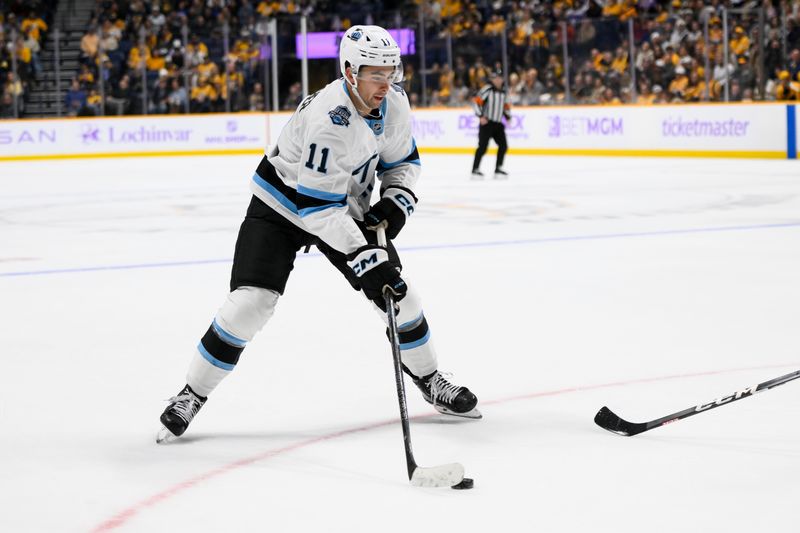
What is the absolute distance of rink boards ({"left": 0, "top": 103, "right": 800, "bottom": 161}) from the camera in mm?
15508

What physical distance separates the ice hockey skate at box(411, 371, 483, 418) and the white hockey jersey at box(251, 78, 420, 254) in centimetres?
55

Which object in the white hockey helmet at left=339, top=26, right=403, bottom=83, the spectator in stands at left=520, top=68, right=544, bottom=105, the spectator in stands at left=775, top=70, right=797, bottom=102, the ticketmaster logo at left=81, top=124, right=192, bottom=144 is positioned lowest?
the white hockey helmet at left=339, top=26, right=403, bottom=83

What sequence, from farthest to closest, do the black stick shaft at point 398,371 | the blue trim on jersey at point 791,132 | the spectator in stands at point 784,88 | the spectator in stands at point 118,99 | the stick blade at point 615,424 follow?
1. the spectator in stands at point 118,99
2. the spectator in stands at point 784,88
3. the blue trim on jersey at point 791,132
4. the stick blade at point 615,424
5. the black stick shaft at point 398,371

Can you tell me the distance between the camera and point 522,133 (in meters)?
18.5

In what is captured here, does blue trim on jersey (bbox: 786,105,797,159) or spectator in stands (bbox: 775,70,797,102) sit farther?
spectator in stands (bbox: 775,70,797,102)

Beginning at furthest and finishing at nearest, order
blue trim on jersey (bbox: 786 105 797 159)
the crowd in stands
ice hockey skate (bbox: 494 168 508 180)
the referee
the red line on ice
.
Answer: the crowd in stands
blue trim on jersey (bbox: 786 105 797 159)
the referee
ice hockey skate (bbox: 494 168 508 180)
the red line on ice

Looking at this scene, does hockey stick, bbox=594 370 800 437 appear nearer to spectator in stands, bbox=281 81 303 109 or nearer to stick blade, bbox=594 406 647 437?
stick blade, bbox=594 406 647 437

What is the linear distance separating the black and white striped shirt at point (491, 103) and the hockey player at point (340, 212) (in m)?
11.2

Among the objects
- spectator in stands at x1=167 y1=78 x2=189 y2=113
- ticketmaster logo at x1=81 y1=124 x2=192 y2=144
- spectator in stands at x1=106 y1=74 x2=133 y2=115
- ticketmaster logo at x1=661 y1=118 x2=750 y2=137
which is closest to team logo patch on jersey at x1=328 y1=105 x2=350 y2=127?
ticketmaster logo at x1=661 y1=118 x2=750 y2=137

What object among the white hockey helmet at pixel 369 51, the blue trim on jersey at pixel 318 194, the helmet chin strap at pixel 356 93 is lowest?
the blue trim on jersey at pixel 318 194

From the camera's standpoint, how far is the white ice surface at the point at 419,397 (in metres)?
2.69

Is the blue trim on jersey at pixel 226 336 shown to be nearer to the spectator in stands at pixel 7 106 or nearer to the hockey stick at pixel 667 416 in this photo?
the hockey stick at pixel 667 416

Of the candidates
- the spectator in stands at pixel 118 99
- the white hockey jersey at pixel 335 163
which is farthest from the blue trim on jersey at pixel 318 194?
the spectator in stands at pixel 118 99

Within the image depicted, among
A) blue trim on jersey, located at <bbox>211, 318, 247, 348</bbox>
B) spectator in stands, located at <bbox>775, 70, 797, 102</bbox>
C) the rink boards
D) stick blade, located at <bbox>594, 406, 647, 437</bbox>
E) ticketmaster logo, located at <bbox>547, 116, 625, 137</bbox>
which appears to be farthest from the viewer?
ticketmaster logo, located at <bbox>547, 116, 625, 137</bbox>
